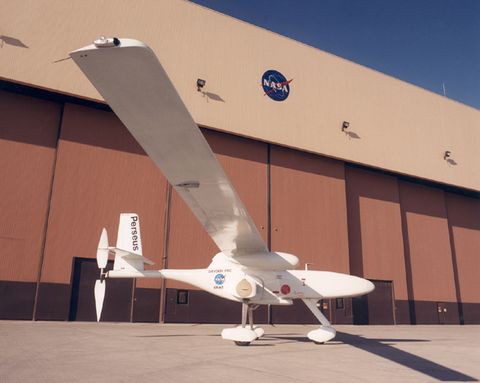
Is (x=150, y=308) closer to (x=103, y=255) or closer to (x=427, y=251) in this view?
(x=103, y=255)

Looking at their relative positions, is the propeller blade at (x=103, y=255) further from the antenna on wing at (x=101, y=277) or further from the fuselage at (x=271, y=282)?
the fuselage at (x=271, y=282)

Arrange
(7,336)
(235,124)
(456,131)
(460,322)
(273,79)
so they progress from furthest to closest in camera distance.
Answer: (456,131) < (460,322) < (273,79) < (235,124) < (7,336)

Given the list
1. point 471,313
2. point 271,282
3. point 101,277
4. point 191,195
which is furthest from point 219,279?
point 471,313

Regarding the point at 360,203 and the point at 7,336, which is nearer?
the point at 7,336

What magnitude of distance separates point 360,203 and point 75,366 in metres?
22.3

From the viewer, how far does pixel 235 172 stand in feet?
70.4

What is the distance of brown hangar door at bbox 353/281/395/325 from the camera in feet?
78.7

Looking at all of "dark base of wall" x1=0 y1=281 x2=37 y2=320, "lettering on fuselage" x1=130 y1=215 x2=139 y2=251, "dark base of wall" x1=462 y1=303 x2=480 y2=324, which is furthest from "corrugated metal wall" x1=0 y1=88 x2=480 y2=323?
"lettering on fuselage" x1=130 y1=215 x2=139 y2=251

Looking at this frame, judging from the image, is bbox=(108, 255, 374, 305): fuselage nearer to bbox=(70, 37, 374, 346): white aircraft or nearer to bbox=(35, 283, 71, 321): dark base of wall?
bbox=(70, 37, 374, 346): white aircraft

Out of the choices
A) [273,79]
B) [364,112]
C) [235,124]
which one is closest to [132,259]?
[235,124]

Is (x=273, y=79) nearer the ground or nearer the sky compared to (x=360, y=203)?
nearer the sky

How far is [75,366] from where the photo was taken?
650cm

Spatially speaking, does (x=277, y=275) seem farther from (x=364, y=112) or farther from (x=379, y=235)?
(x=364, y=112)

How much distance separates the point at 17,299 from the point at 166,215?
7440mm
